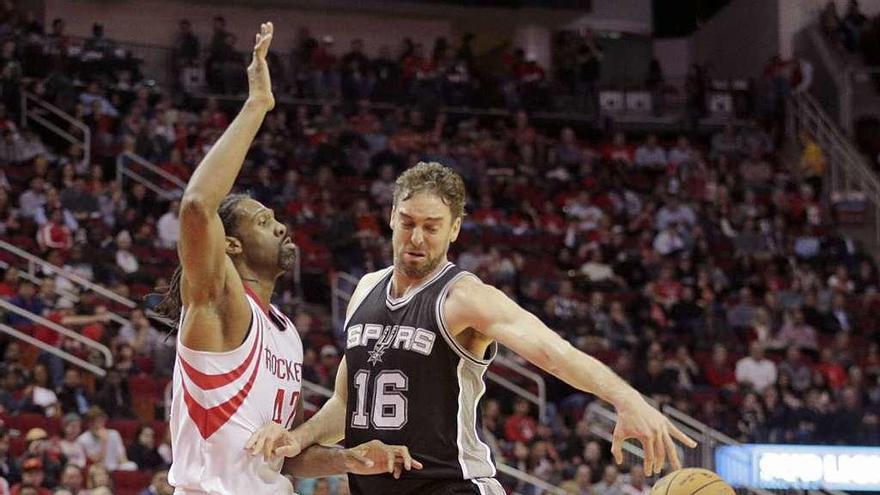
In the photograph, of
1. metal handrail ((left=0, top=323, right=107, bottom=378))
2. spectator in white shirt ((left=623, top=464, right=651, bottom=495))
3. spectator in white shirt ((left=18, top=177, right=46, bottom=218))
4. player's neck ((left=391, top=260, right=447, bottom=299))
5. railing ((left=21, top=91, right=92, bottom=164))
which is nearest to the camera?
player's neck ((left=391, top=260, right=447, bottom=299))

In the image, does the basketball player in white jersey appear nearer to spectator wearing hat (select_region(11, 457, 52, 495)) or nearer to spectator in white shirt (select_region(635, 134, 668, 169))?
spectator wearing hat (select_region(11, 457, 52, 495))

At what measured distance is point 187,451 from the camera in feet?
16.4

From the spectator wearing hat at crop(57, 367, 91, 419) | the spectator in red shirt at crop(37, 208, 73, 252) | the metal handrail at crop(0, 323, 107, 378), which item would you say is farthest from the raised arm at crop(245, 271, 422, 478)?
the spectator in red shirt at crop(37, 208, 73, 252)

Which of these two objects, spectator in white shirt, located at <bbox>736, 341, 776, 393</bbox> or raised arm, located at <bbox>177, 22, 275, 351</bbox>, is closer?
raised arm, located at <bbox>177, 22, 275, 351</bbox>

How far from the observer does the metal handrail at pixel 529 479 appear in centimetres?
1388

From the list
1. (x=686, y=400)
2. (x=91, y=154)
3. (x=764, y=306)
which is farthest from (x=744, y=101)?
(x=91, y=154)

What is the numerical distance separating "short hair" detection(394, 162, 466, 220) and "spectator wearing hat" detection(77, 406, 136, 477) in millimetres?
8063

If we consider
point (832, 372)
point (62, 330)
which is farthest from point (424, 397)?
point (832, 372)

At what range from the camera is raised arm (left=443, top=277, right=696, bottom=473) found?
14.3 ft

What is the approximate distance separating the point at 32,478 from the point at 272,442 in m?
7.31

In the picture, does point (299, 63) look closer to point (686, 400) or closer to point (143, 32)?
point (143, 32)

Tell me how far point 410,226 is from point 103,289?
10113mm

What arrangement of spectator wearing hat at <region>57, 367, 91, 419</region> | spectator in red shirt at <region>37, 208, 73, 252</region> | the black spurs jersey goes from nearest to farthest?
the black spurs jersey
spectator wearing hat at <region>57, 367, 91, 419</region>
spectator in red shirt at <region>37, 208, 73, 252</region>

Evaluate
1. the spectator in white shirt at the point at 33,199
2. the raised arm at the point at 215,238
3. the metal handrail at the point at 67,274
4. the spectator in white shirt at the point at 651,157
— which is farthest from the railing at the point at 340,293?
the raised arm at the point at 215,238
